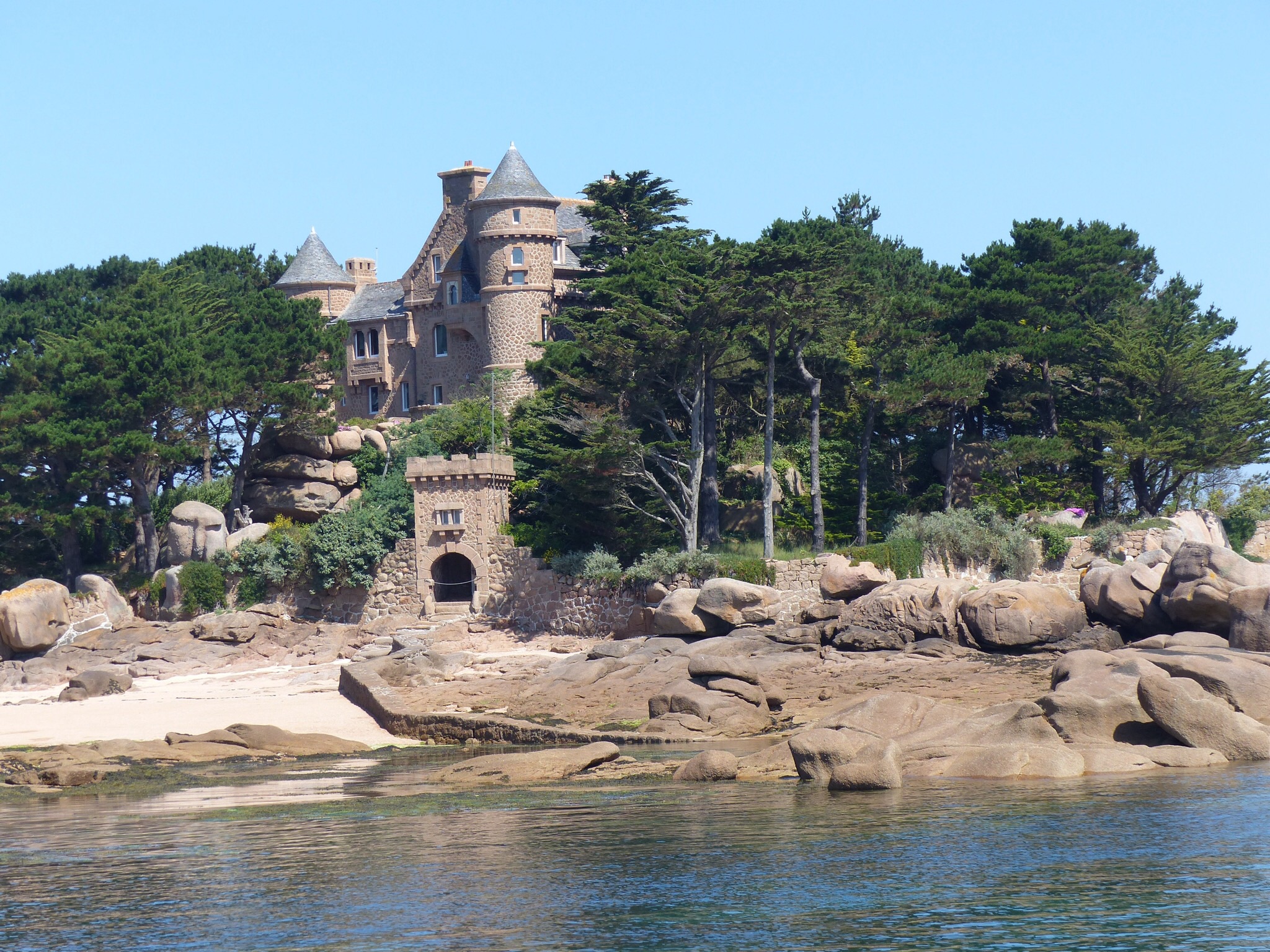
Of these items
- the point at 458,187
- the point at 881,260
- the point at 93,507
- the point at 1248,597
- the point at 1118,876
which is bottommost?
the point at 1118,876

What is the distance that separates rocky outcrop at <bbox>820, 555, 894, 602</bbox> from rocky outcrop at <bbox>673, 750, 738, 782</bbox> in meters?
14.9

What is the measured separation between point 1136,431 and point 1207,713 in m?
24.2

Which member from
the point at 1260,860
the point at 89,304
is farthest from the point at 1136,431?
the point at 89,304

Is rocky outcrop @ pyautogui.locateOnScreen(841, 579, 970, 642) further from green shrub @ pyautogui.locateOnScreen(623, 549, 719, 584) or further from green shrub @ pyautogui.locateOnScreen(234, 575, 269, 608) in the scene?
green shrub @ pyautogui.locateOnScreen(234, 575, 269, 608)

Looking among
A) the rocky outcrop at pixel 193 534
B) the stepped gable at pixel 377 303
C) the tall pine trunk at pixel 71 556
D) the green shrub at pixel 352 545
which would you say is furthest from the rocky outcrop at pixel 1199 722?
the stepped gable at pixel 377 303

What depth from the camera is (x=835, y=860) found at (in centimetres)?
1513

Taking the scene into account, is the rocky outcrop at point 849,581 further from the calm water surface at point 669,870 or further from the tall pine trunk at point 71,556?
the tall pine trunk at point 71,556

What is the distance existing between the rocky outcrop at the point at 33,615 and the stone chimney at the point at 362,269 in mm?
33000

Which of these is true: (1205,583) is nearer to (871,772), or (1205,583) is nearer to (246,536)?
(871,772)

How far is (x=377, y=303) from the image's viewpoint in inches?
2734

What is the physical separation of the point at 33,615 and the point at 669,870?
32.5 m

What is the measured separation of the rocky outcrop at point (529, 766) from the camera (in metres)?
22.1

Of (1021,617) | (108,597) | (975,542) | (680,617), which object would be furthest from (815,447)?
(108,597)

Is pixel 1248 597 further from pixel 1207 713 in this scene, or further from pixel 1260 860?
pixel 1260 860
